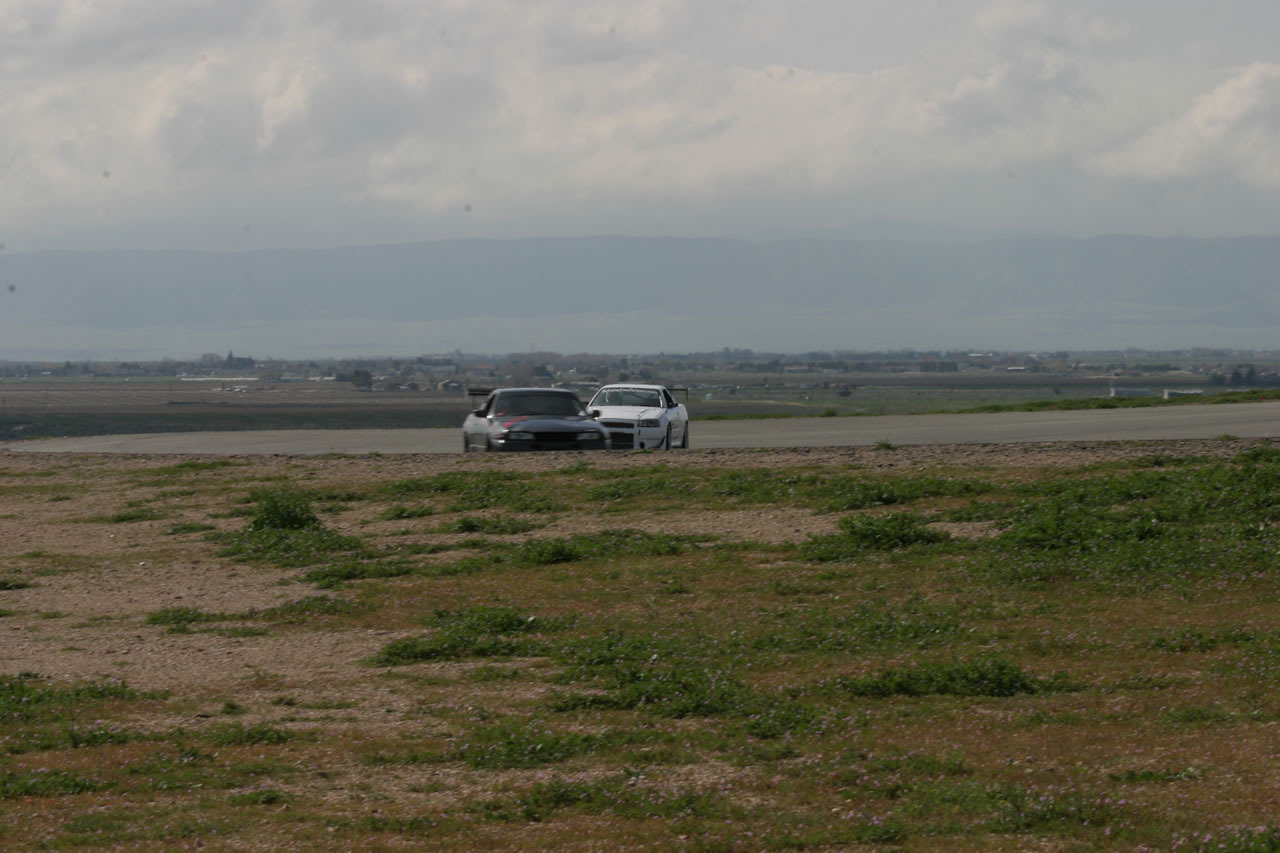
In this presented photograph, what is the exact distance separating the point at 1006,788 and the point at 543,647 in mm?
5034

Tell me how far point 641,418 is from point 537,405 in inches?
80.6

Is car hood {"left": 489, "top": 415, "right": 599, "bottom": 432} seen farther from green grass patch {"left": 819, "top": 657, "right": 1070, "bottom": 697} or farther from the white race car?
green grass patch {"left": 819, "top": 657, "right": 1070, "bottom": 697}

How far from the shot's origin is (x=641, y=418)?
29.9 m

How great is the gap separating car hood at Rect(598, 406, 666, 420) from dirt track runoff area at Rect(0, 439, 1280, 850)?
27.6ft

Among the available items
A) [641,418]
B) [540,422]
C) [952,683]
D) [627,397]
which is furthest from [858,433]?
[952,683]

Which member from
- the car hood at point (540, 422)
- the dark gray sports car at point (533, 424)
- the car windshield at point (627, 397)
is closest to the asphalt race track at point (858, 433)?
the car windshield at point (627, 397)

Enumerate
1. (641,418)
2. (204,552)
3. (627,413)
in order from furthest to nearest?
(627,413) → (641,418) → (204,552)

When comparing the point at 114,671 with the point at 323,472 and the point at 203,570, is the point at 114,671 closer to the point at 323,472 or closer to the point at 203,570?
the point at 203,570

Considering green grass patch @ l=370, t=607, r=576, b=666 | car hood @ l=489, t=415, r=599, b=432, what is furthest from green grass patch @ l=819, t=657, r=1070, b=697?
car hood @ l=489, t=415, r=599, b=432

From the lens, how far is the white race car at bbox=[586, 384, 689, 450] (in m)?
29.8

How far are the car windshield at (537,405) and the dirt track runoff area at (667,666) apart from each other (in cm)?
796

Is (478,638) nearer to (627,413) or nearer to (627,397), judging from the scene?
(627,413)

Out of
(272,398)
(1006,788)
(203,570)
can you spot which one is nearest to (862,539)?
(203,570)

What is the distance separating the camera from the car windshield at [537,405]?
96.5ft
